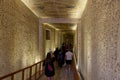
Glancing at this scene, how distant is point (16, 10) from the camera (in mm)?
6891

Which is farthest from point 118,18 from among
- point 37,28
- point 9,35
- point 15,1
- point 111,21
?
point 37,28

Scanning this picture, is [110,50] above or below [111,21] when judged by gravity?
below

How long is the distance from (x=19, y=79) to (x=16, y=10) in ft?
8.57

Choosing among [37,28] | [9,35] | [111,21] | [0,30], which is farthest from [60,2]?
[111,21]

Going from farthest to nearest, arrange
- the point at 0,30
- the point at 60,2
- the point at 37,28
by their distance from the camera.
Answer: the point at 37,28 < the point at 60,2 < the point at 0,30

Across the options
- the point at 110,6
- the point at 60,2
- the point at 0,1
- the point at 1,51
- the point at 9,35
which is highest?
the point at 60,2

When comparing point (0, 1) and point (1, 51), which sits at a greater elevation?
point (0, 1)

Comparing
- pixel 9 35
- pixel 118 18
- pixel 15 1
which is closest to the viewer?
pixel 118 18

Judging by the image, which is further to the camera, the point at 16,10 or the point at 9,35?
the point at 16,10

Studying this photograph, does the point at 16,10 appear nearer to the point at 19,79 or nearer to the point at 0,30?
the point at 0,30

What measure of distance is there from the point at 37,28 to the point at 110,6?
928 centimetres

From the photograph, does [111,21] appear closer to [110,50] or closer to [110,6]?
[110,6]

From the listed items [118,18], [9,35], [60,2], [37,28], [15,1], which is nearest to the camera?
[118,18]

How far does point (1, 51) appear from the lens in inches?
206
